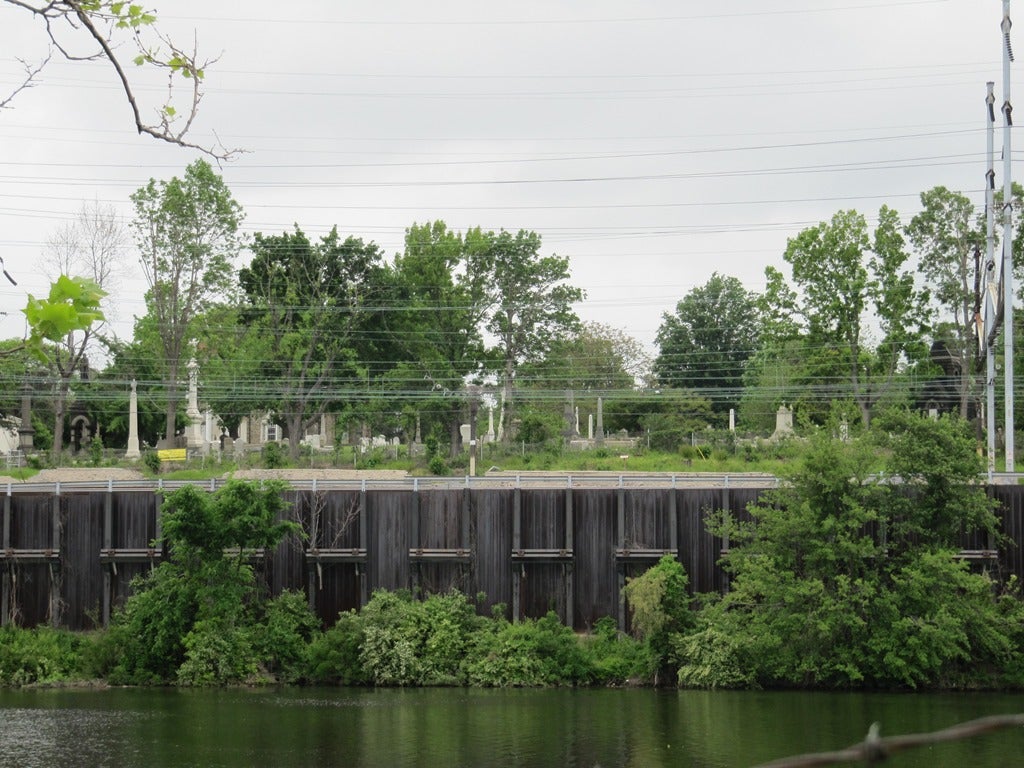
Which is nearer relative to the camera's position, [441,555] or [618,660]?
[618,660]

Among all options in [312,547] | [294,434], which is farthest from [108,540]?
[294,434]

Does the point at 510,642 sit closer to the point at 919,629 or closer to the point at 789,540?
the point at 789,540

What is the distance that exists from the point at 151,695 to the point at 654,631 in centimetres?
1379

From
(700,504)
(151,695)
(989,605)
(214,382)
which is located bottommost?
(151,695)

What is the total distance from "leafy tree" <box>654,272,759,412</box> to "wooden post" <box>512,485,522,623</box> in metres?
53.7

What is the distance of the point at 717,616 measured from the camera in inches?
1395

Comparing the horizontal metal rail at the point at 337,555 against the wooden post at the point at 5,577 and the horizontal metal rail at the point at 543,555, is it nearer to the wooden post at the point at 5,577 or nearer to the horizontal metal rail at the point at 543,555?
the horizontal metal rail at the point at 543,555

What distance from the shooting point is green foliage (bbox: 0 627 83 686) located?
37.3 metres

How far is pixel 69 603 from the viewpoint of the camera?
40469 mm

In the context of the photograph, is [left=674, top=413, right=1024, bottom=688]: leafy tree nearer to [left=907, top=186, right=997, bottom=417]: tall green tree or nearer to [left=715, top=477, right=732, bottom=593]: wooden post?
[left=715, top=477, right=732, bottom=593]: wooden post

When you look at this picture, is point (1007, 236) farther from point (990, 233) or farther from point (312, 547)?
point (312, 547)

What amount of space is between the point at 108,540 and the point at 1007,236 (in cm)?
3004

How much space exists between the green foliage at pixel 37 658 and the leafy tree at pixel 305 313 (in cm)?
2899

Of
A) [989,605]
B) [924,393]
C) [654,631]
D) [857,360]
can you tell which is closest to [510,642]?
[654,631]
